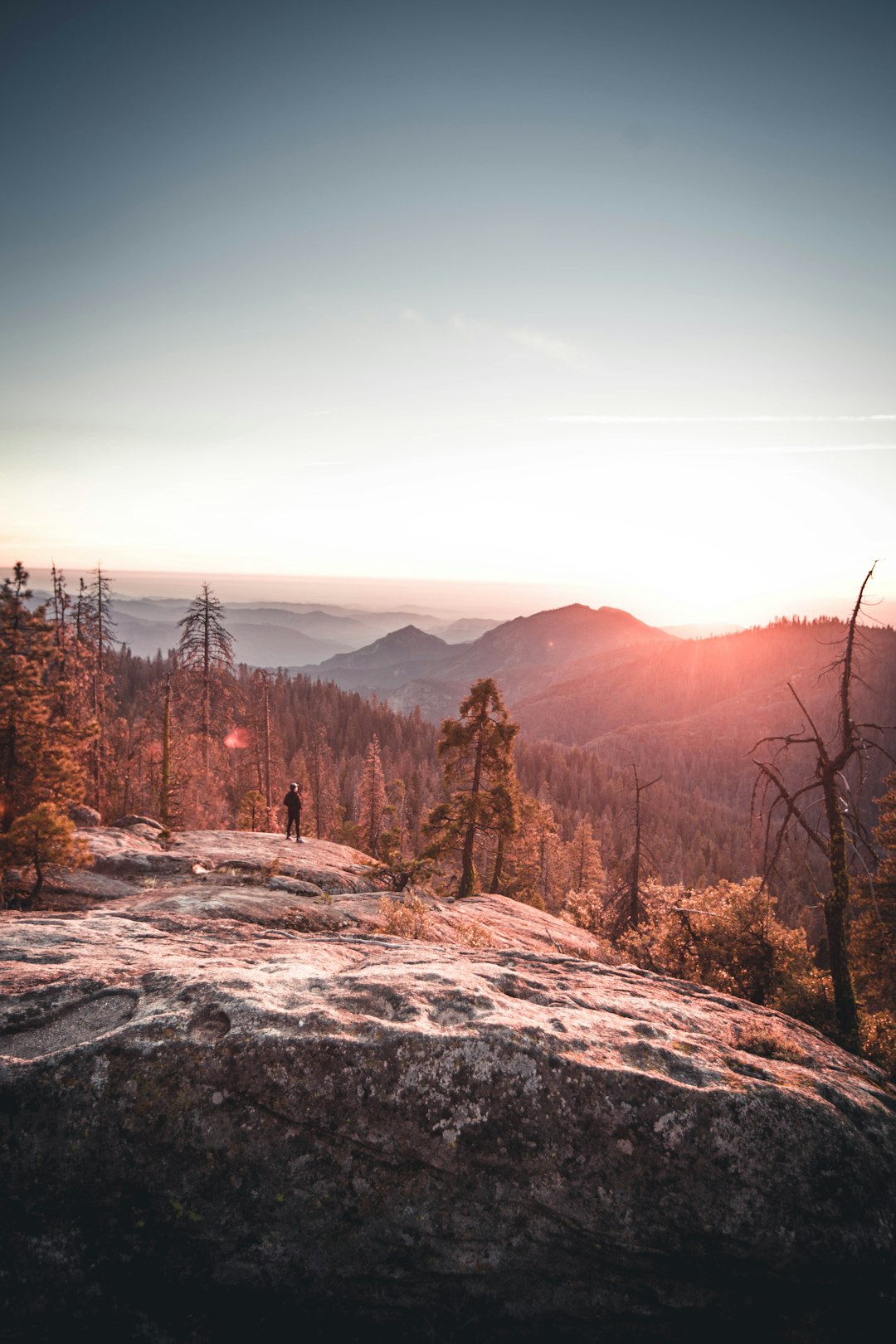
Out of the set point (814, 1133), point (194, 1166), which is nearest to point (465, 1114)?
point (194, 1166)

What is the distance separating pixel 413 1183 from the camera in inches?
218

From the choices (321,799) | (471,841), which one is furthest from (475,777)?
(321,799)

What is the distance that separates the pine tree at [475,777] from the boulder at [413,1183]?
21.2 meters

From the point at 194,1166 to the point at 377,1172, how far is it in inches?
68.7

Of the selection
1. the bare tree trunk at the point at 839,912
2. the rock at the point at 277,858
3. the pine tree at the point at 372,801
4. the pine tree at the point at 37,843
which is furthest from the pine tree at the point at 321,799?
the bare tree trunk at the point at 839,912

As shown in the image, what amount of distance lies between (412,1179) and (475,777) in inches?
901

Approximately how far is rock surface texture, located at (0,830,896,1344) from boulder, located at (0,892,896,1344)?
19 millimetres

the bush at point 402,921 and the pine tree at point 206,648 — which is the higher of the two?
the pine tree at point 206,648

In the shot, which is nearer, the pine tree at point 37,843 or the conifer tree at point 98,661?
the pine tree at point 37,843

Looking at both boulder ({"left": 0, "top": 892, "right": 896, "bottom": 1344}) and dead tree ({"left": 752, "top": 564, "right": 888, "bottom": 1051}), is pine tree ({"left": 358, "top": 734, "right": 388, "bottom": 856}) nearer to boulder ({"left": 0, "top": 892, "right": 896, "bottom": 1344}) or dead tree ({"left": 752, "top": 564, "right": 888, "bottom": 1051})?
dead tree ({"left": 752, "top": 564, "right": 888, "bottom": 1051})

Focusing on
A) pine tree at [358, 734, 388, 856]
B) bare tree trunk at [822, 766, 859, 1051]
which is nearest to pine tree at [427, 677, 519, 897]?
bare tree trunk at [822, 766, 859, 1051]

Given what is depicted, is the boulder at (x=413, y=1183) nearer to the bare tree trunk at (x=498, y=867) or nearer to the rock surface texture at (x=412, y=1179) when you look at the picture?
the rock surface texture at (x=412, y=1179)

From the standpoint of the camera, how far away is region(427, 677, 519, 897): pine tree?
27781mm

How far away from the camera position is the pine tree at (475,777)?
27781 mm
